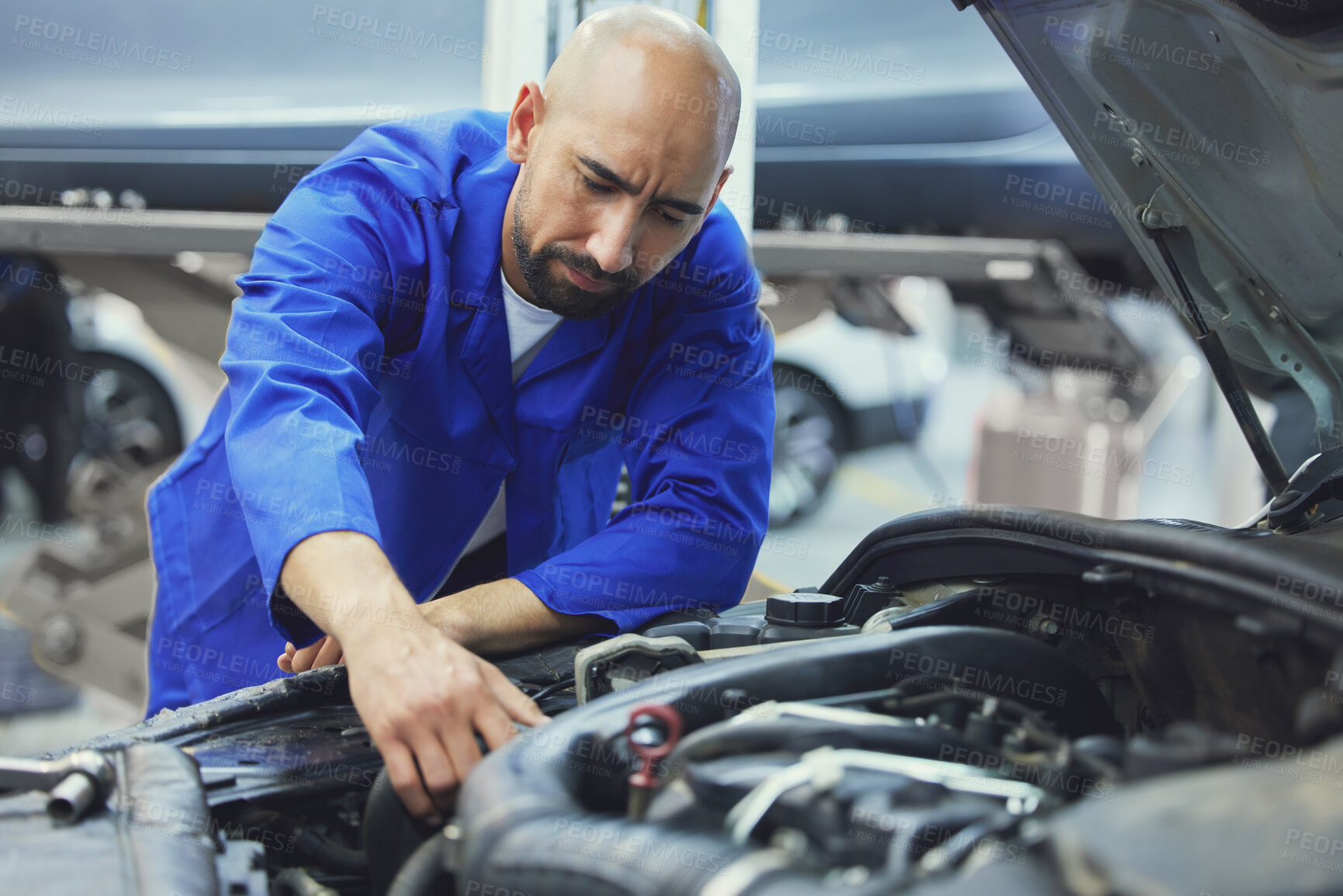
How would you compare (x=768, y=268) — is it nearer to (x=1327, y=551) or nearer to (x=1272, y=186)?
(x=1272, y=186)

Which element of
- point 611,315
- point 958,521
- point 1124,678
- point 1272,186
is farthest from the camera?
point 611,315

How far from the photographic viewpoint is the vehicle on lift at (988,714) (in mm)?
592

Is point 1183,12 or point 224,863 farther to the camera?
point 1183,12

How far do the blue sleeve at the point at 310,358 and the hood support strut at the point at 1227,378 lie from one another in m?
0.96

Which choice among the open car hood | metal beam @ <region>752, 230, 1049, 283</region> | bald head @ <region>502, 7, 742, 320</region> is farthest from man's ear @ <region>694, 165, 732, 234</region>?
metal beam @ <region>752, 230, 1049, 283</region>

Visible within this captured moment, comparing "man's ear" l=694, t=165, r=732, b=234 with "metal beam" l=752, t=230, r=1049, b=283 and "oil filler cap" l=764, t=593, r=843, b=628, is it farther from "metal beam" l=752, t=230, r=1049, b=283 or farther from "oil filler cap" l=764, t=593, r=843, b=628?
"metal beam" l=752, t=230, r=1049, b=283

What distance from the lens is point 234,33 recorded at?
3396 mm

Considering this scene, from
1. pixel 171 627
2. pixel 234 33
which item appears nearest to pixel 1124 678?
pixel 171 627

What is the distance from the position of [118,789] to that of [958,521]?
803 millimetres

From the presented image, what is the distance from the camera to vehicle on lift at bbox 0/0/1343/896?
1.94 feet

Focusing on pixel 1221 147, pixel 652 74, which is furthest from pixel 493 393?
pixel 1221 147

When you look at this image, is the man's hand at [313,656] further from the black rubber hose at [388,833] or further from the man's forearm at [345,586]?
the black rubber hose at [388,833]

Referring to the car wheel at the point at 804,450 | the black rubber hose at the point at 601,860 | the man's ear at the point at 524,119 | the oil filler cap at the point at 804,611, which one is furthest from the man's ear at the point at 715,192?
the car wheel at the point at 804,450

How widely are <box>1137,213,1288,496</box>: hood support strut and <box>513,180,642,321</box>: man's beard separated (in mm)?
673
